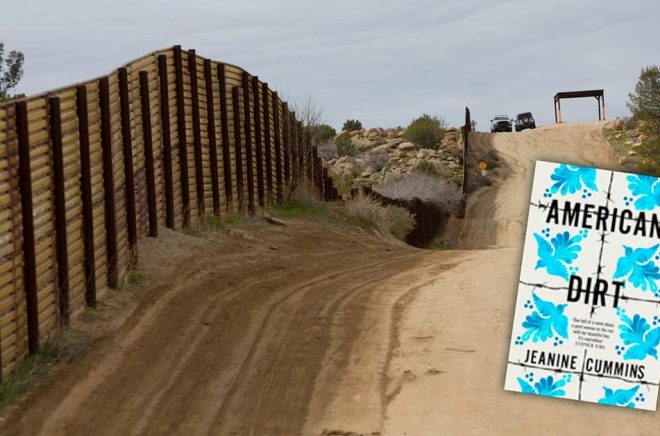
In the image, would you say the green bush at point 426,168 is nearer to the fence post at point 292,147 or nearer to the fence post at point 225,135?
the fence post at point 292,147

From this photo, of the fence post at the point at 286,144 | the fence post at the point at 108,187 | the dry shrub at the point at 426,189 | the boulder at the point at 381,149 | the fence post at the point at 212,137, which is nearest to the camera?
the fence post at the point at 108,187

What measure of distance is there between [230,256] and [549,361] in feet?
Result: 42.8

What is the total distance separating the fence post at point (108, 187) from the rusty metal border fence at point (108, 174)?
1 cm

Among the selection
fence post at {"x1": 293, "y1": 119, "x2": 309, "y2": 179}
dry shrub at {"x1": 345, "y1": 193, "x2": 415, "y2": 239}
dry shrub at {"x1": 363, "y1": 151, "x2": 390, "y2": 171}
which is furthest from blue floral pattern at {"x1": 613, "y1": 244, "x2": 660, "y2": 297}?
dry shrub at {"x1": 363, "y1": 151, "x2": 390, "y2": 171}

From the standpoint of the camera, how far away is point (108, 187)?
48.1 ft

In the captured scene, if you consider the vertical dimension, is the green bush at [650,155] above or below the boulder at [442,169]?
above

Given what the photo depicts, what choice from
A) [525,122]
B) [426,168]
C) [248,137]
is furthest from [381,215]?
[525,122]

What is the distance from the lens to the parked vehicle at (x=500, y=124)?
7500 cm

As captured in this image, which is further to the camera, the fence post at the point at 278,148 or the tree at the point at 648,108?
the tree at the point at 648,108

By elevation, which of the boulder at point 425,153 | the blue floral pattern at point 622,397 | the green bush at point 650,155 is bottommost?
the boulder at point 425,153

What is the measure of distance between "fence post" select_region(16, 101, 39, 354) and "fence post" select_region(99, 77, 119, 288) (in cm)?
307

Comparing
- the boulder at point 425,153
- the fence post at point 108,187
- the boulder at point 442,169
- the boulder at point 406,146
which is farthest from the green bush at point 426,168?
the fence post at point 108,187

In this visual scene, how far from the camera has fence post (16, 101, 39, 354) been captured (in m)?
11.4

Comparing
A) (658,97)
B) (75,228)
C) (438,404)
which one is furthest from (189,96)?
(658,97)
